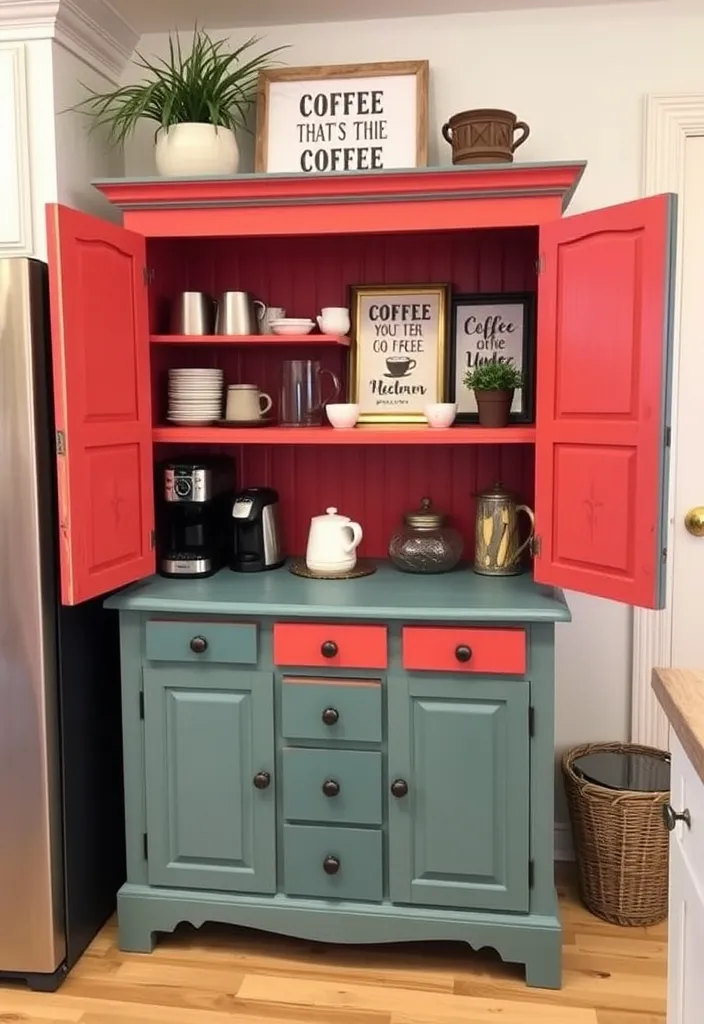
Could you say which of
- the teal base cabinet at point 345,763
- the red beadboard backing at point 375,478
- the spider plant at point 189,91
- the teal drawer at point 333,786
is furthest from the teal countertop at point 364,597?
the spider plant at point 189,91

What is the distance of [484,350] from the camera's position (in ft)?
8.84

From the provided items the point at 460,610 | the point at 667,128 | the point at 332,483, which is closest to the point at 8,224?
the point at 332,483

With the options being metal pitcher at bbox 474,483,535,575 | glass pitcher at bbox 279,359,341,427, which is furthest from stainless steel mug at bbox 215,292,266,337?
metal pitcher at bbox 474,483,535,575

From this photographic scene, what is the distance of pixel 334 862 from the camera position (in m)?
2.36

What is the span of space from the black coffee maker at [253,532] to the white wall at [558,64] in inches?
42.3

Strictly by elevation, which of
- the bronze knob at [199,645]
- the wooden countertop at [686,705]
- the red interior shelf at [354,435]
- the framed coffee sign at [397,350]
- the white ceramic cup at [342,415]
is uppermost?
the framed coffee sign at [397,350]

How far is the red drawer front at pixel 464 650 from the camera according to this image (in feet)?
7.38

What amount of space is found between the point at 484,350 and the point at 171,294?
897 mm

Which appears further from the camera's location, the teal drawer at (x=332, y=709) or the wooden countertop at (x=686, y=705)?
the teal drawer at (x=332, y=709)

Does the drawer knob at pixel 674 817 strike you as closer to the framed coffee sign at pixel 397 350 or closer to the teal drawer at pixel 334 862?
the teal drawer at pixel 334 862

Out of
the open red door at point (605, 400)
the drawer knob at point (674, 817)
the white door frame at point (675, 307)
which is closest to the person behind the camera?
the drawer knob at point (674, 817)

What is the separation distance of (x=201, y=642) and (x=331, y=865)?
628 mm

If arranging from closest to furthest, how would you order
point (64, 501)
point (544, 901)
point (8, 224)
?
point (64, 501)
point (544, 901)
point (8, 224)

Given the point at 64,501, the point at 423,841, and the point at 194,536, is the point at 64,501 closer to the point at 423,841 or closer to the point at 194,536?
the point at 194,536
